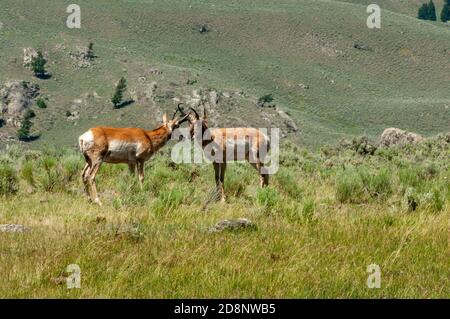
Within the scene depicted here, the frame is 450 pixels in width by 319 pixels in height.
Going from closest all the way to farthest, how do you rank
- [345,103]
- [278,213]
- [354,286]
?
[354,286] < [278,213] < [345,103]

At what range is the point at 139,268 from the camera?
6.51 metres

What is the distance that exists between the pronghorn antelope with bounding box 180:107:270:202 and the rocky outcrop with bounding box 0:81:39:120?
264ft

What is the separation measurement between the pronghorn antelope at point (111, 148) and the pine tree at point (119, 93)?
80156mm

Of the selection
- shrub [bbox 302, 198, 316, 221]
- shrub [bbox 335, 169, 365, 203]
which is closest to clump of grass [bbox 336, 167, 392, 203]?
shrub [bbox 335, 169, 365, 203]

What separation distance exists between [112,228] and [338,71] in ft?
415

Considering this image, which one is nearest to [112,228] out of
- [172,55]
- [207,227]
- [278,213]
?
[207,227]

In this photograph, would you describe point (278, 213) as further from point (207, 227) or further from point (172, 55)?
point (172, 55)

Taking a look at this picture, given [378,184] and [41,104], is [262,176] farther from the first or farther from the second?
[41,104]

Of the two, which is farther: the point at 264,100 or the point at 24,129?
the point at 264,100

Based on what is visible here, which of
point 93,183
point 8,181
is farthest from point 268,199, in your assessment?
point 8,181

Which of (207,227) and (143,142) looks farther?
(143,142)

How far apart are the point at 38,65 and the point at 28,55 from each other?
Answer: 4.73 m

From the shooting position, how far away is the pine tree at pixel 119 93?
306ft

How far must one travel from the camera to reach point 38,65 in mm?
103062
